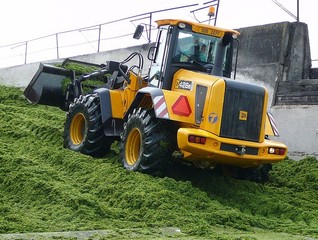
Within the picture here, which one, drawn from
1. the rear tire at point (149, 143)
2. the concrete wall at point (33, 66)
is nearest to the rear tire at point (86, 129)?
the rear tire at point (149, 143)

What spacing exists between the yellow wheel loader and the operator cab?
0.05 ft

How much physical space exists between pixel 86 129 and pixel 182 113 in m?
2.52

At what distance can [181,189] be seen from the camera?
27.2ft

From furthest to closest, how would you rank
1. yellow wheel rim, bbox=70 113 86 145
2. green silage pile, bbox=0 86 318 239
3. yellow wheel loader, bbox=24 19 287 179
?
yellow wheel rim, bbox=70 113 86 145
yellow wheel loader, bbox=24 19 287 179
green silage pile, bbox=0 86 318 239

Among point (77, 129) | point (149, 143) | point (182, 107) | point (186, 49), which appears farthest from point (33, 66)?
point (182, 107)

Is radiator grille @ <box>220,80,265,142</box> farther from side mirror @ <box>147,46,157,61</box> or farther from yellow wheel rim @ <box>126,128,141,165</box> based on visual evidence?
side mirror @ <box>147,46,157,61</box>

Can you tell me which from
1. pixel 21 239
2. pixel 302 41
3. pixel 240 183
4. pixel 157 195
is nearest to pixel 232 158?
pixel 240 183

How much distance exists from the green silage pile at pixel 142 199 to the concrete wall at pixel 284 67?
832 mm

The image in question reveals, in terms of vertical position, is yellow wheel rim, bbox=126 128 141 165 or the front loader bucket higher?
the front loader bucket

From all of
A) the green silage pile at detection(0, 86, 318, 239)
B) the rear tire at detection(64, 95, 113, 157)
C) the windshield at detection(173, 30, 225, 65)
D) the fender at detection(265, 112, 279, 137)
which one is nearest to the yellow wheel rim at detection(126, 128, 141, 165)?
the green silage pile at detection(0, 86, 318, 239)

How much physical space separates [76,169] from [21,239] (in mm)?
3562

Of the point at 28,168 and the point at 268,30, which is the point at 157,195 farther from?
the point at 268,30

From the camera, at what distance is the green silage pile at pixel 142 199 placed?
271 inches

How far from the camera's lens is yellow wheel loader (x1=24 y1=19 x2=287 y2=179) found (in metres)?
8.73
